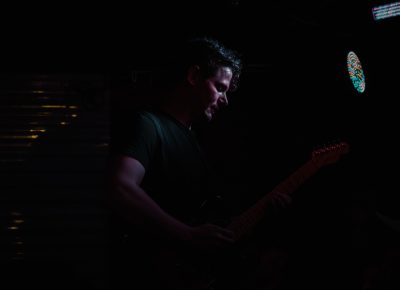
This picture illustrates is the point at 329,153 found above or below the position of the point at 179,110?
below

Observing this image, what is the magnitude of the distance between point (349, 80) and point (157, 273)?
18.8 ft

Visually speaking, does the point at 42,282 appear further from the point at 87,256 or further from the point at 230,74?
the point at 87,256

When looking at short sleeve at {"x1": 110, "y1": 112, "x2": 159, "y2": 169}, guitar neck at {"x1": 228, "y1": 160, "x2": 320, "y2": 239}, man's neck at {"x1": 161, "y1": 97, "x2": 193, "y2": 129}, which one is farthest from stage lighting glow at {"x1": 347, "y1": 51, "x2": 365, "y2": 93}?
short sleeve at {"x1": 110, "y1": 112, "x2": 159, "y2": 169}

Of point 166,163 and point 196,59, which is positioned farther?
point 196,59

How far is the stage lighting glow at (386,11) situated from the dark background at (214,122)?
0.10m

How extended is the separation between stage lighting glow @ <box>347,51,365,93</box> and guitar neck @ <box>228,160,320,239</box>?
13.8ft

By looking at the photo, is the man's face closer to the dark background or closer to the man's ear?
the man's ear

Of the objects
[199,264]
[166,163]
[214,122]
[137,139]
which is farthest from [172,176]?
[214,122]

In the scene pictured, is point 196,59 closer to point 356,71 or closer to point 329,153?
point 329,153

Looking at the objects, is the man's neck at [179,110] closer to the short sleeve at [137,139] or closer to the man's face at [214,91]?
the man's face at [214,91]

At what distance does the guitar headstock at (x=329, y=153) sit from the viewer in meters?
3.29

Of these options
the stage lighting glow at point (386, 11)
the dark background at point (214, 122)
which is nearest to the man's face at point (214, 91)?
the dark background at point (214, 122)

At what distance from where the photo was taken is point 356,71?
7.01 metres

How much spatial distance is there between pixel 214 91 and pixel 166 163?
81 centimetres
